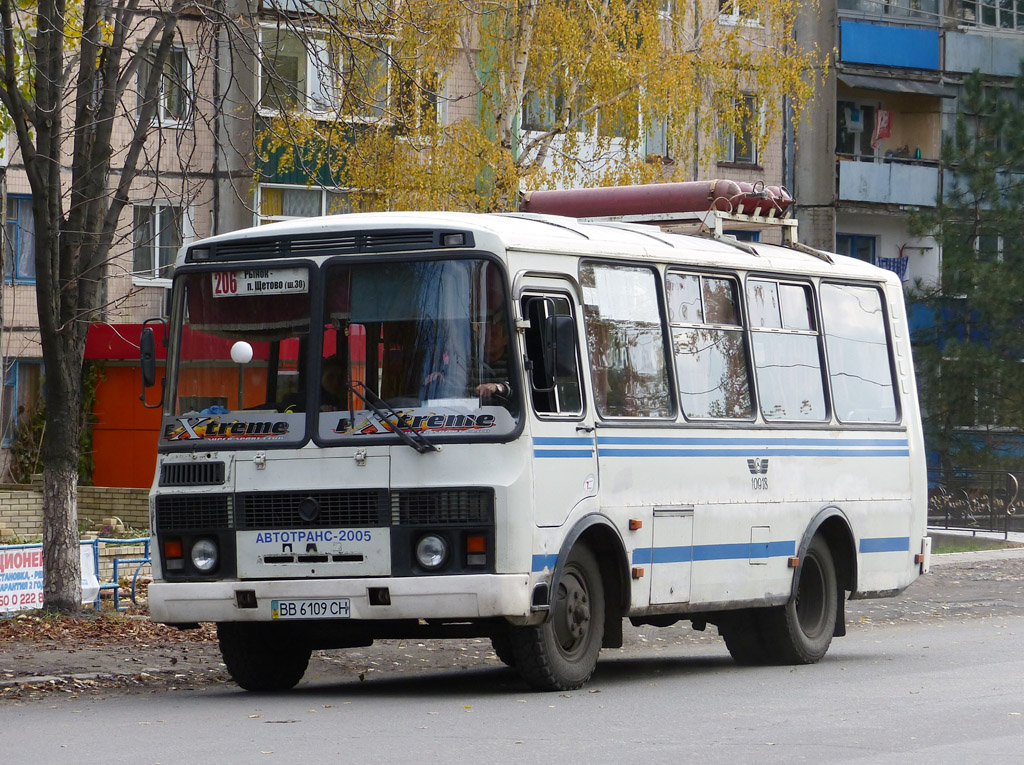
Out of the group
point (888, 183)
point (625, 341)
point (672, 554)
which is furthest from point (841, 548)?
point (888, 183)

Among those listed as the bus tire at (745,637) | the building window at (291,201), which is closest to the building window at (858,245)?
the building window at (291,201)

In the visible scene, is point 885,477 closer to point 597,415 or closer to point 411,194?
point 597,415

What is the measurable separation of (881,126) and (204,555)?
123ft

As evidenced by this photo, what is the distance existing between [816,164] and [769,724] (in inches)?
1392

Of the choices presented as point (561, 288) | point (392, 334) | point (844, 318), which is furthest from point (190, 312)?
point (844, 318)

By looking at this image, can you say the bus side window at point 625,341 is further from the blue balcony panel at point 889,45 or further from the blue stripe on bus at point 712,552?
the blue balcony panel at point 889,45

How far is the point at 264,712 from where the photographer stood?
1112 cm

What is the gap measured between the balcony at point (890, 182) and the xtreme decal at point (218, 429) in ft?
112

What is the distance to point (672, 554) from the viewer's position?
13023 mm

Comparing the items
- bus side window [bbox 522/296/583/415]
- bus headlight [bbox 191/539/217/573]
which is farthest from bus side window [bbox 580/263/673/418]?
bus headlight [bbox 191/539/217/573]

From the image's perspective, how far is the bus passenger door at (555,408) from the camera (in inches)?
457

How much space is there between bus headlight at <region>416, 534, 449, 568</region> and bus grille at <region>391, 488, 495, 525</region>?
0.10m

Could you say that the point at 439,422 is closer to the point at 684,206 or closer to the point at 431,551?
the point at 431,551

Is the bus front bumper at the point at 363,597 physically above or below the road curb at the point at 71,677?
above
